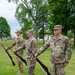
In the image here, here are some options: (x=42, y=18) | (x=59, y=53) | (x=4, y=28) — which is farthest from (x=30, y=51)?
(x=4, y=28)

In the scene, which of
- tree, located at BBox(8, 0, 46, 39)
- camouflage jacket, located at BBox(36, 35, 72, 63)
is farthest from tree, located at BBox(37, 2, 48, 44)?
camouflage jacket, located at BBox(36, 35, 72, 63)

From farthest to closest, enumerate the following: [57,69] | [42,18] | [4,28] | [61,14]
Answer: [4,28] < [42,18] < [61,14] < [57,69]

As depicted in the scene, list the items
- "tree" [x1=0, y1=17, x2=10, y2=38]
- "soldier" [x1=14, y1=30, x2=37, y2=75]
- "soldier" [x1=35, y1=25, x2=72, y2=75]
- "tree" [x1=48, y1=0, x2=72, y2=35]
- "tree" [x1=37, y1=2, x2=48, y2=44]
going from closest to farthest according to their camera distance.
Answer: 1. "soldier" [x1=35, y1=25, x2=72, y2=75]
2. "soldier" [x1=14, y1=30, x2=37, y2=75]
3. "tree" [x1=48, y1=0, x2=72, y2=35]
4. "tree" [x1=37, y1=2, x2=48, y2=44]
5. "tree" [x1=0, y1=17, x2=10, y2=38]

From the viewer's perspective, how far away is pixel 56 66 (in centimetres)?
853

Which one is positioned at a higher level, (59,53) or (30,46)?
(59,53)

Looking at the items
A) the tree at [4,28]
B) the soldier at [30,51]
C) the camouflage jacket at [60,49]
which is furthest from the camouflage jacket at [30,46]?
the tree at [4,28]

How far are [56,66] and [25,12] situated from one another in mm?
56983

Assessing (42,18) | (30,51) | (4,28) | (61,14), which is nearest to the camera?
(30,51)

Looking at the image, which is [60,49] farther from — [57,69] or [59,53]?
[57,69]

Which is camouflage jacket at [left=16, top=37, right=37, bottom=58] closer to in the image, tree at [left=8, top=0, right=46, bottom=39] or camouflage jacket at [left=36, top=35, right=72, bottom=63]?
camouflage jacket at [left=36, top=35, right=72, bottom=63]

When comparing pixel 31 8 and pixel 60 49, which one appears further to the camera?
pixel 31 8

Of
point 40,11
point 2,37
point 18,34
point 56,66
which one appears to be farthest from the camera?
point 2,37

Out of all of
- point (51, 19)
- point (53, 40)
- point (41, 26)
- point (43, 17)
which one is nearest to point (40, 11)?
point (43, 17)

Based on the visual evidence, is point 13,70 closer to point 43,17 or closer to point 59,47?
point 59,47
